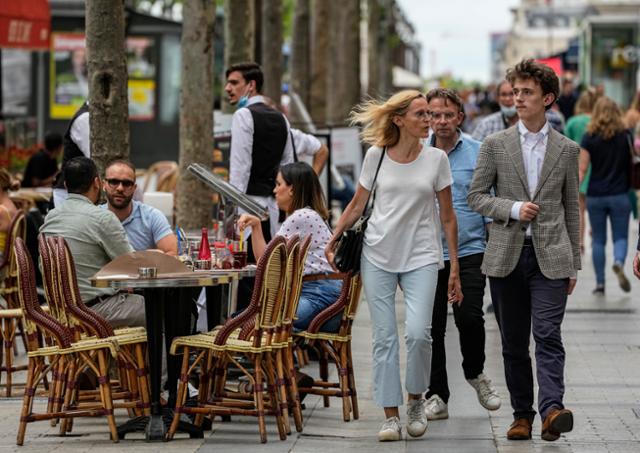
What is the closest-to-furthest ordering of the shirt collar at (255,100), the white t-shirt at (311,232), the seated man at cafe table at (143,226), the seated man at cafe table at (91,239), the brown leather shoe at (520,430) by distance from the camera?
the brown leather shoe at (520,430) → the seated man at cafe table at (91,239) → the white t-shirt at (311,232) → the seated man at cafe table at (143,226) → the shirt collar at (255,100)

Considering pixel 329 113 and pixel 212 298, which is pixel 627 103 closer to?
pixel 329 113

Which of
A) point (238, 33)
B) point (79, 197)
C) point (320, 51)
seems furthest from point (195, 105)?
point (320, 51)

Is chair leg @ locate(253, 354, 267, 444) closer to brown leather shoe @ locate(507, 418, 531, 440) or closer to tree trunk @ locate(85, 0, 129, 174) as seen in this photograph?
brown leather shoe @ locate(507, 418, 531, 440)

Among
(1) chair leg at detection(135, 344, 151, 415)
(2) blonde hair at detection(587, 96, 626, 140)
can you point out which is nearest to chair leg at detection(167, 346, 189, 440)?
(1) chair leg at detection(135, 344, 151, 415)

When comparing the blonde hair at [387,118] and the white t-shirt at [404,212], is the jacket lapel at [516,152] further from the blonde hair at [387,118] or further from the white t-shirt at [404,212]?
the blonde hair at [387,118]

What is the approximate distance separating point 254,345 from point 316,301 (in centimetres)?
109

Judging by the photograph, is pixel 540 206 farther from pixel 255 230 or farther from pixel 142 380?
pixel 142 380

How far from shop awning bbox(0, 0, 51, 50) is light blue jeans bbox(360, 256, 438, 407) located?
1242cm

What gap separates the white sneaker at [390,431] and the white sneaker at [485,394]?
Answer: 2.72ft

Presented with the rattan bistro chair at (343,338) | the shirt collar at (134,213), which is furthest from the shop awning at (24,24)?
the rattan bistro chair at (343,338)

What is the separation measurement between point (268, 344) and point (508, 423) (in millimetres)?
1542

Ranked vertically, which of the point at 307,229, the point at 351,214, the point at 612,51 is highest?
the point at 612,51

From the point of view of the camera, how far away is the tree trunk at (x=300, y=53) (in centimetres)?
2791

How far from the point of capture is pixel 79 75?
96.8 ft
